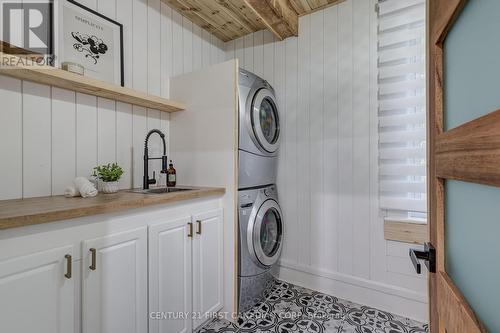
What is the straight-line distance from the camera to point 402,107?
1898mm

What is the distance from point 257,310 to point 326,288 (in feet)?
2.27

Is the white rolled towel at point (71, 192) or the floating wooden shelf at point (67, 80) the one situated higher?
A: the floating wooden shelf at point (67, 80)

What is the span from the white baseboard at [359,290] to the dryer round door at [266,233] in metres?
0.33

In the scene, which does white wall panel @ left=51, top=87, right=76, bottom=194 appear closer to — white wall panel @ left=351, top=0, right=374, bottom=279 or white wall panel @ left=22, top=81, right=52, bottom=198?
white wall panel @ left=22, top=81, right=52, bottom=198

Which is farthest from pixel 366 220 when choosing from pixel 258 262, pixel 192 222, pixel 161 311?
pixel 161 311

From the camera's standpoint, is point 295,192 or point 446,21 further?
point 295,192

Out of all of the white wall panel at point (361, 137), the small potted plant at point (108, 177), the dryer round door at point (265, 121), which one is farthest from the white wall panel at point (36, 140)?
the white wall panel at point (361, 137)

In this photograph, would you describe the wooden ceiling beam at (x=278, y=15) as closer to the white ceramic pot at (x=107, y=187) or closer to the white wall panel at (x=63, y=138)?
the white wall panel at (x=63, y=138)

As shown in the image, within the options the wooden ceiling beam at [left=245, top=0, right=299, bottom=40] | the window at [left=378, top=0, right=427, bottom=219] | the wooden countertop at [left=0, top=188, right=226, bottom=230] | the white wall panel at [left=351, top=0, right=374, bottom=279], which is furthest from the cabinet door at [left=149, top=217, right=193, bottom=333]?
the wooden ceiling beam at [left=245, top=0, right=299, bottom=40]

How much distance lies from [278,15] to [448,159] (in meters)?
Result: 1.99

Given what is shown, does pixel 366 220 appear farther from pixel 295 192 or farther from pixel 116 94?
pixel 116 94

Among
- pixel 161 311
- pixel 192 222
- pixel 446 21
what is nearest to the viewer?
pixel 446 21

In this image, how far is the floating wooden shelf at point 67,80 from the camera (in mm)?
1185

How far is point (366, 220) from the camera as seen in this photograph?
81.9 inches
